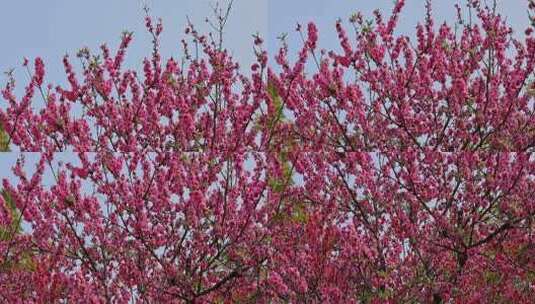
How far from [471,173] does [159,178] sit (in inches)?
84.3

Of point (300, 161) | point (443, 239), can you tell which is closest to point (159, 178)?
point (300, 161)

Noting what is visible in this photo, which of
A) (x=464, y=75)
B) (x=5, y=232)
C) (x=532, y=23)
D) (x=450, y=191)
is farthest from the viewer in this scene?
(x=464, y=75)

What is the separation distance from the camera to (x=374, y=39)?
6.85 m

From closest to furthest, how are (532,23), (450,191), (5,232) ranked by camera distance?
(532,23)
(450,191)
(5,232)

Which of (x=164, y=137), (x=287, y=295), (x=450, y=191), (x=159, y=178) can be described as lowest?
(x=287, y=295)

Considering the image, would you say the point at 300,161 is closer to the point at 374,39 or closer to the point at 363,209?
the point at 363,209

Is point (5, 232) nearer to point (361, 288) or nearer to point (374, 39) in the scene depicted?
point (361, 288)

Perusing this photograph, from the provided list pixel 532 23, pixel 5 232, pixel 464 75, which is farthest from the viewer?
pixel 464 75

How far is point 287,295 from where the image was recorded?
222 inches

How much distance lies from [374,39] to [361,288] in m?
2.17

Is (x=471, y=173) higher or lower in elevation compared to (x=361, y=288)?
higher

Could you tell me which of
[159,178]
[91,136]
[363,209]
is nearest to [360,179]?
[363,209]

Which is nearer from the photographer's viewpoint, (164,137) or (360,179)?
(360,179)

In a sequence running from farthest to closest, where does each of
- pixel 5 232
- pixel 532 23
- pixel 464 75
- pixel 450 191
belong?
pixel 464 75 < pixel 5 232 < pixel 450 191 < pixel 532 23
